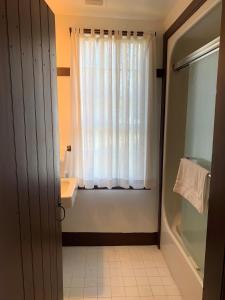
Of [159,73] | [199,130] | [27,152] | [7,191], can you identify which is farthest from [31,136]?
[159,73]

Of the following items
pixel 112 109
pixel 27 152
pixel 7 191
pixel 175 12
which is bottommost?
pixel 7 191

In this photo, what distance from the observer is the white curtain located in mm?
2465

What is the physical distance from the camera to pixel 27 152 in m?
1.01

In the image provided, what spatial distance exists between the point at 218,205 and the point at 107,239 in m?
2.01

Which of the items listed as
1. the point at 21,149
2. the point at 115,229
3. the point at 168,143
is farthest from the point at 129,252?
the point at 21,149

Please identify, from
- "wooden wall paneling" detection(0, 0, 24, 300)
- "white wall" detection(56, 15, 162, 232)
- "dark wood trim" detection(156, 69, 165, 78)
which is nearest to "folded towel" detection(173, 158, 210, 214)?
"white wall" detection(56, 15, 162, 232)

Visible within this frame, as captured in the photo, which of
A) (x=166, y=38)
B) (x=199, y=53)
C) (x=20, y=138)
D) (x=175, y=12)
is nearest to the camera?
(x=20, y=138)

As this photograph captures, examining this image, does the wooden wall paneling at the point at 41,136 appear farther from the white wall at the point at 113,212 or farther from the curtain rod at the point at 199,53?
the white wall at the point at 113,212

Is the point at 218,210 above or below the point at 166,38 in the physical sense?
below

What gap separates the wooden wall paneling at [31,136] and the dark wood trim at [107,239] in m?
1.66

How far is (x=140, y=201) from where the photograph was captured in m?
2.84

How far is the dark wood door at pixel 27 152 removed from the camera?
32.5 inches

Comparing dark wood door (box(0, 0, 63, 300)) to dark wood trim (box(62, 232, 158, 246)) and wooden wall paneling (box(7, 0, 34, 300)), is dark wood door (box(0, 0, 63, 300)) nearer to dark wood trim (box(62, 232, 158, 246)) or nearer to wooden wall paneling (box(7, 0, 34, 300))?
wooden wall paneling (box(7, 0, 34, 300))

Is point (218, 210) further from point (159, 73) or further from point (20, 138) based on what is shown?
point (159, 73)
